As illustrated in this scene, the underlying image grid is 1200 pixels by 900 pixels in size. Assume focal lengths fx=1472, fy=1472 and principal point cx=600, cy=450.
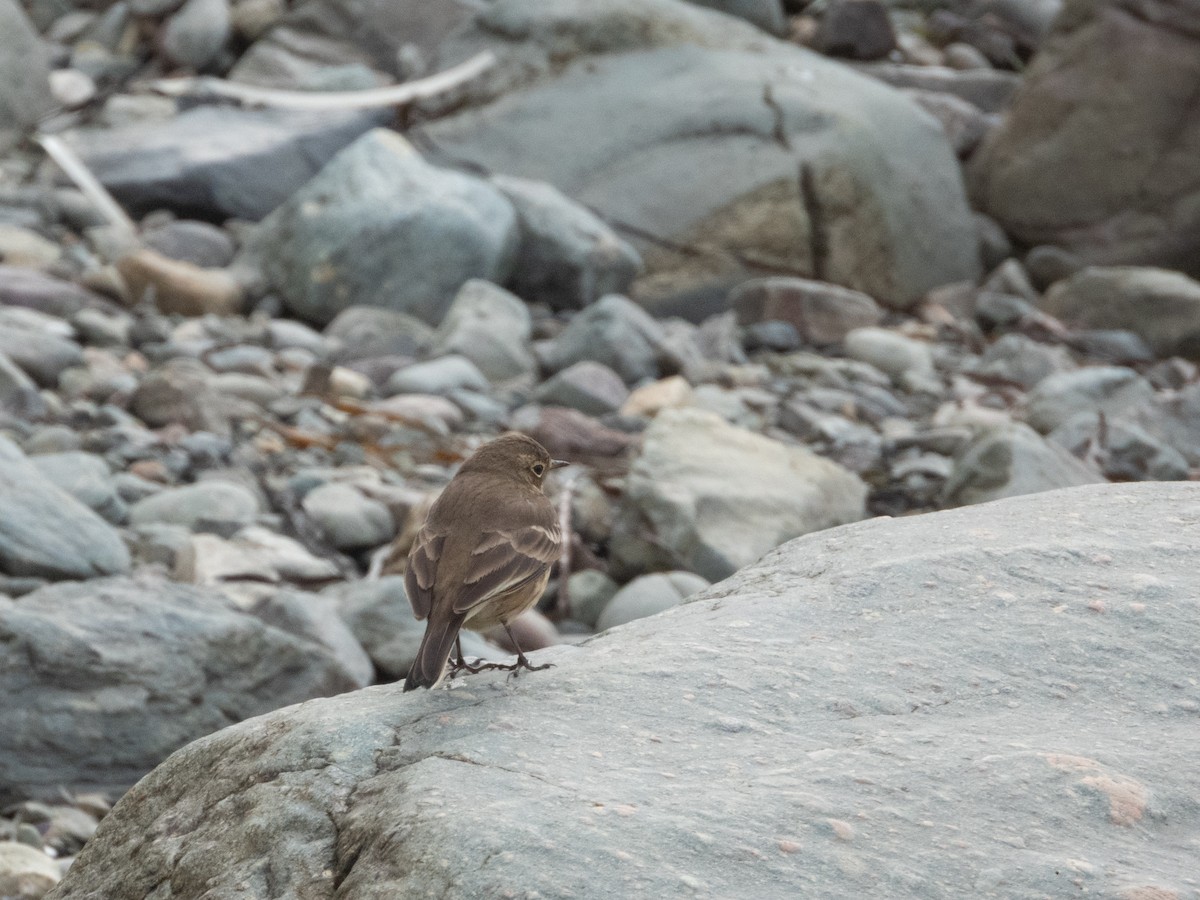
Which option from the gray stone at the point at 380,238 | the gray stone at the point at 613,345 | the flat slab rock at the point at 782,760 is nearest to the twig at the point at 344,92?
the gray stone at the point at 380,238

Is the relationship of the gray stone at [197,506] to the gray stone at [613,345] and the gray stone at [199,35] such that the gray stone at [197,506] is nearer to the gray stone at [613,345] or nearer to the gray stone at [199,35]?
the gray stone at [613,345]

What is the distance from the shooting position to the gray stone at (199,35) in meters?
17.4

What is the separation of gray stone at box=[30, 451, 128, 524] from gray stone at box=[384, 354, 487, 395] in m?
3.20

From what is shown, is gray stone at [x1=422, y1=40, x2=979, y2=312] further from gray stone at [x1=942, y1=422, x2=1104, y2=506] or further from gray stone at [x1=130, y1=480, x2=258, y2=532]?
gray stone at [x1=130, y1=480, x2=258, y2=532]

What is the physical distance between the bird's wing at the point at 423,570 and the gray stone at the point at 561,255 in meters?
10.0

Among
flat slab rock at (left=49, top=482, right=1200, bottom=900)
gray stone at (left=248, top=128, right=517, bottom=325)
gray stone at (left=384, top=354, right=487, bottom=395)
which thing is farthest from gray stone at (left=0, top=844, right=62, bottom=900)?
gray stone at (left=248, top=128, right=517, bottom=325)

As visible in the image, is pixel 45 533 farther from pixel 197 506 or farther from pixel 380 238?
pixel 380 238

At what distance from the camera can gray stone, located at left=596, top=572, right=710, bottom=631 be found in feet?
23.3

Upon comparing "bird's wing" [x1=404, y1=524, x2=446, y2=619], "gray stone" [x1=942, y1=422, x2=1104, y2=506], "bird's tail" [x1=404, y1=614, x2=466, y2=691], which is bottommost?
"gray stone" [x1=942, y1=422, x2=1104, y2=506]

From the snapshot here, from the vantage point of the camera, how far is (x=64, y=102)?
16047 millimetres

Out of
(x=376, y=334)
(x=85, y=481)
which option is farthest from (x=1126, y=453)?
(x=85, y=481)

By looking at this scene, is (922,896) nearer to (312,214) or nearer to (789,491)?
(789,491)

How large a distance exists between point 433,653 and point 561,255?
1051cm

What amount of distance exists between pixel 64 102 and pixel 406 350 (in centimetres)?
694
